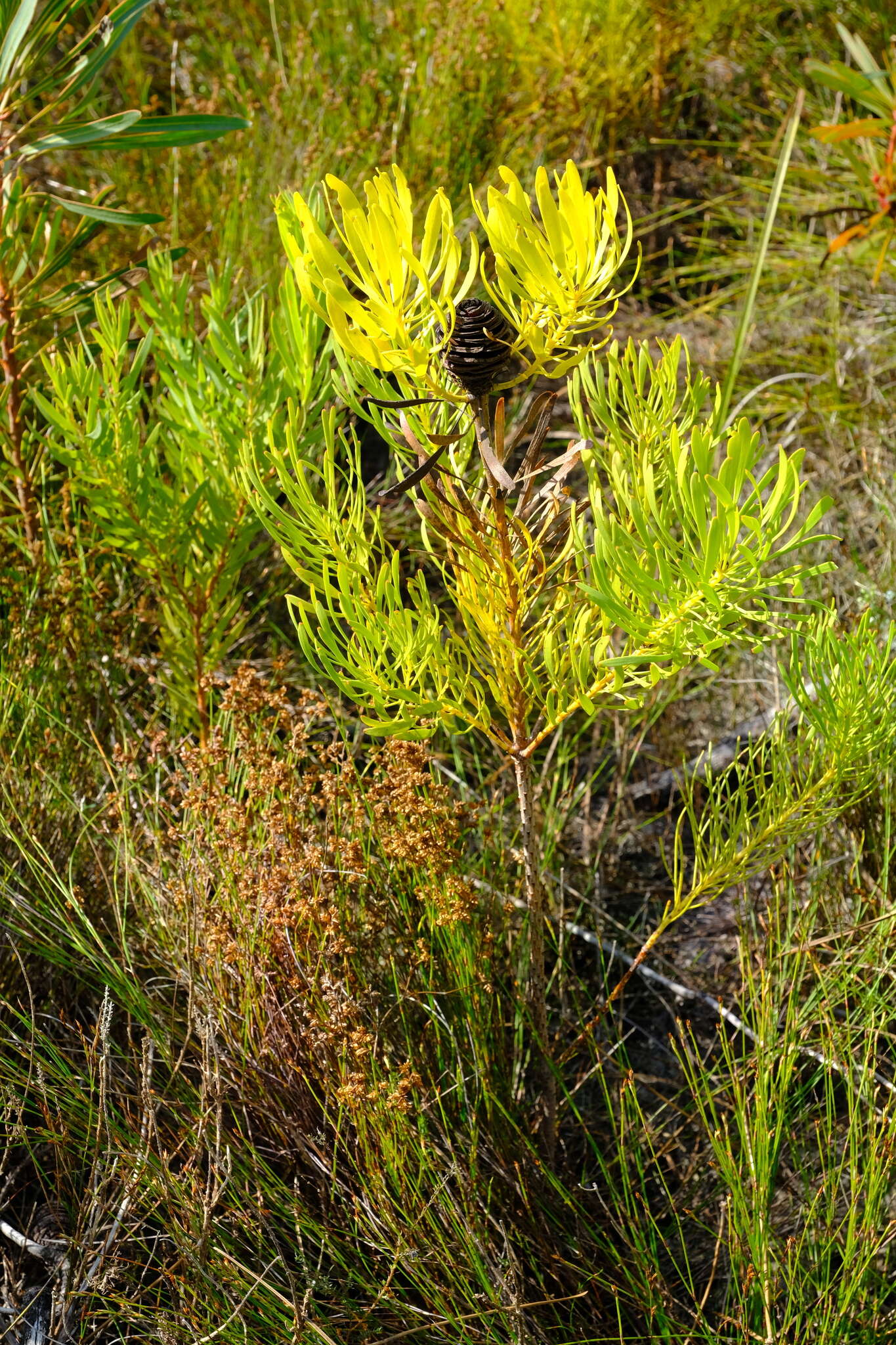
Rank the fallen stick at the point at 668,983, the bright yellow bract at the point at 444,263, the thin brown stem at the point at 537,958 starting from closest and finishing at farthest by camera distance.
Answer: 1. the bright yellow bract at the point at 444,263
2. the thin brown stem at the point at 537,958
3. the fallen stick at the point at 668,983

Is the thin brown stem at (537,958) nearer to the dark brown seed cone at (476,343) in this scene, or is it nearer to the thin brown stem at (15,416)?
the dark brown seed cone at (476,343)

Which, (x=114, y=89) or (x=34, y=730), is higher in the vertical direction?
(x=114, y=89)

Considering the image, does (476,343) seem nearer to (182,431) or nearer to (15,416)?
(182,431)

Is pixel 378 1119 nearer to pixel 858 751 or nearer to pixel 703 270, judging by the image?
pixel 858 751

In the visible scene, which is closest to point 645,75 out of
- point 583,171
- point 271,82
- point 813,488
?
point 583,171

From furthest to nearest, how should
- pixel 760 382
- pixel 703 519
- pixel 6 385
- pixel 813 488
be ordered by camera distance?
1. pixel 760 382
2. pixel 813 488
3. pixel 6 385
4. pixel 703 519

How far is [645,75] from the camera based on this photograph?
9.16 ft

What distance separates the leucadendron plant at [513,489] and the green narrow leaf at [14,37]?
0.59 metres

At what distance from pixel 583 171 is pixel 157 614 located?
1.76 meters

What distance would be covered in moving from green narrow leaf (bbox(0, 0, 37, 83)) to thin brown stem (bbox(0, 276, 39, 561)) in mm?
243

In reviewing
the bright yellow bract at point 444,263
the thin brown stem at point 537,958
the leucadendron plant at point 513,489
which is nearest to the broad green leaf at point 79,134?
the leucadendron plant at point 513,489

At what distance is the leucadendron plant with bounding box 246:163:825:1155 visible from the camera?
653 mm

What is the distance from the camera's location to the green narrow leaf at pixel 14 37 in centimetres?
130

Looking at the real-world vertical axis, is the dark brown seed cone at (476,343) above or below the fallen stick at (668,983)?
above
